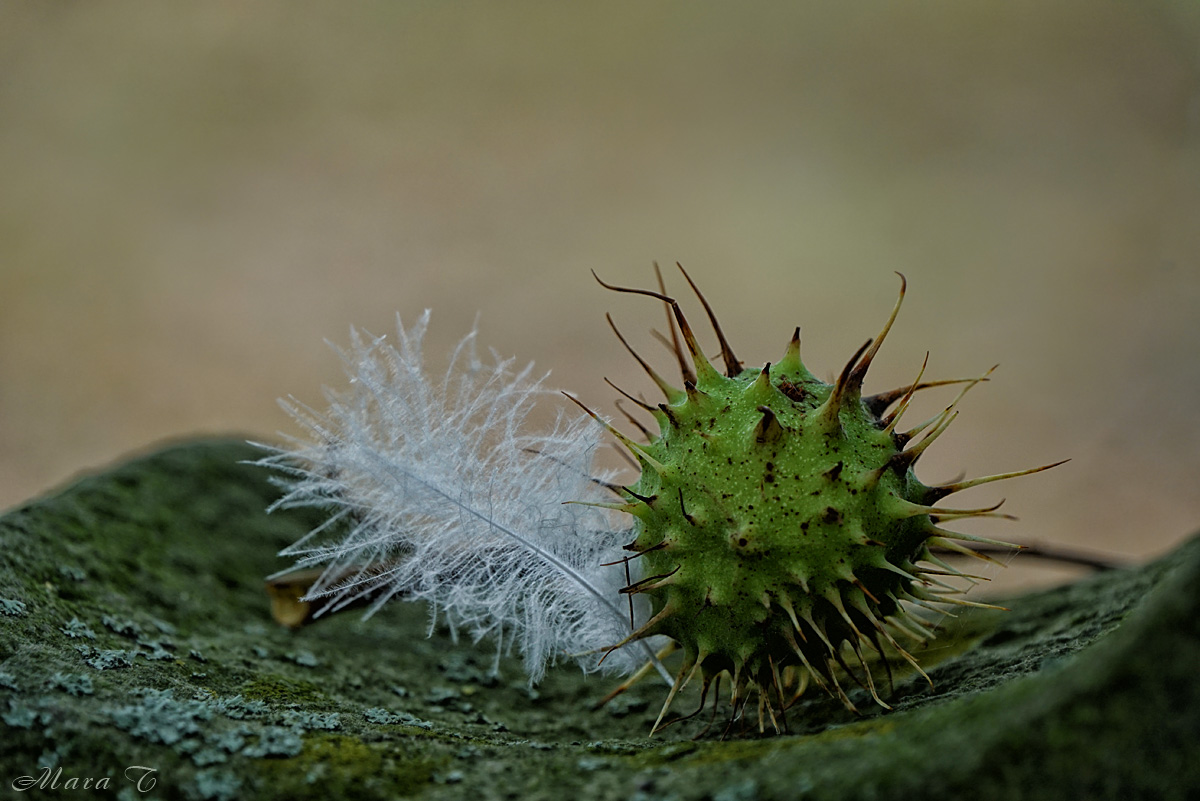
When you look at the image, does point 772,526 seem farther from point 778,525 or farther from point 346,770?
point 346,770

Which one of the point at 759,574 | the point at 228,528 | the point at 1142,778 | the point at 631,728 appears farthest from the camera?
the point at 228,528

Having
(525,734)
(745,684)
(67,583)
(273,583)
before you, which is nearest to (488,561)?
(525,734)

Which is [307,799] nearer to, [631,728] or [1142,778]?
[631,728]

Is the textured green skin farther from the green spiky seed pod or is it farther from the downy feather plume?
the downy feather plume

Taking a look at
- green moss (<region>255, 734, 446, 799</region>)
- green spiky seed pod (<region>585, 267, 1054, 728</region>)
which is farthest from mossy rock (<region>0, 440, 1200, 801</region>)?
green spiky seed pod (<region>585, 267, 1054, 728</region>)

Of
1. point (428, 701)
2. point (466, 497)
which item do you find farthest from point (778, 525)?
point (428, 701)

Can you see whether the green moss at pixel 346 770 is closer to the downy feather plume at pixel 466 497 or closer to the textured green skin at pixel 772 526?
the downy feather plume at pixel 466 497

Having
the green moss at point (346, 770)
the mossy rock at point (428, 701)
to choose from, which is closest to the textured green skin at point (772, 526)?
the mossy rock at point (428, 701)
